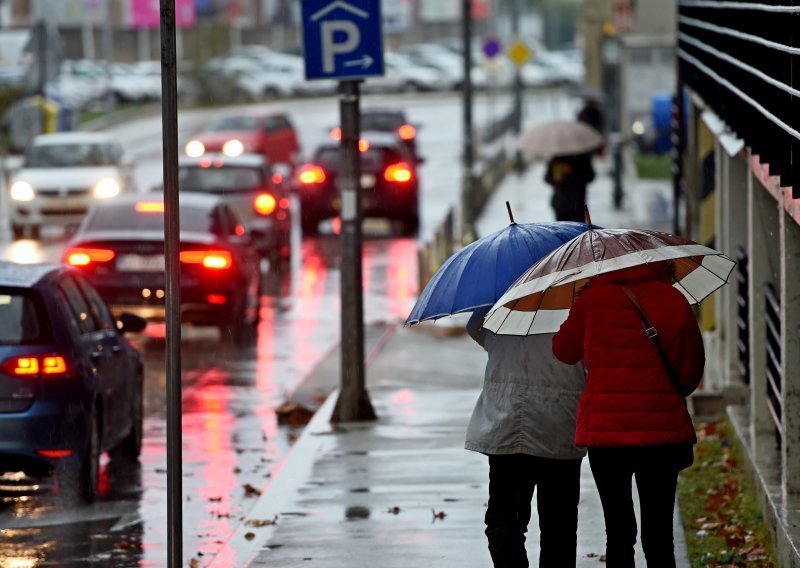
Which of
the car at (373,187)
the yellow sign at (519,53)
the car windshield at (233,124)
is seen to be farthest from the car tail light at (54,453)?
the car windshield at (233,124)

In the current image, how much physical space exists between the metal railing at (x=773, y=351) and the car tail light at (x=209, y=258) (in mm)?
8768

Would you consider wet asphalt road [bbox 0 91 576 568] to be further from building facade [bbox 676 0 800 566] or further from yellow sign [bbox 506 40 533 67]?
yellow sign [bbox 506 40 533 67]

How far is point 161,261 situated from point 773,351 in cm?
912

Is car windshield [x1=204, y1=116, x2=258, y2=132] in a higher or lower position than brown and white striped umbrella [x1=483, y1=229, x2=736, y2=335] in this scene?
lower

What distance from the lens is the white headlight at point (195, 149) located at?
126ft

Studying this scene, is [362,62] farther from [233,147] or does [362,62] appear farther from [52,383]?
[233,147]

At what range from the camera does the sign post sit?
1326cm

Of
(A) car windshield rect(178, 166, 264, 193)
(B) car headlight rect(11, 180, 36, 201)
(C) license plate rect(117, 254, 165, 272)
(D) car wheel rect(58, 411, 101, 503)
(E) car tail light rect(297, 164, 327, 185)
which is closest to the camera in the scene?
(D) car wheel rect(58, 411, 101, 503)

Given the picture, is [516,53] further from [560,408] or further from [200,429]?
[560,408]

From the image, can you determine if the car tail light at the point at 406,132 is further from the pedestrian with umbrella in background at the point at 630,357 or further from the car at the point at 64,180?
the pedestrian with umbrella in background at the point at 630,357

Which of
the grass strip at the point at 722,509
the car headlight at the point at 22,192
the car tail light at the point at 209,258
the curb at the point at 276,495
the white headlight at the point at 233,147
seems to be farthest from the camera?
the white headlight at the point at 233,147

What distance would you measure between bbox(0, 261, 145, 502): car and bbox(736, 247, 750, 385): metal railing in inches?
162

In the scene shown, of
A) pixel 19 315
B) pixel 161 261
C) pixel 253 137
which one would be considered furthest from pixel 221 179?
pixel 253 137

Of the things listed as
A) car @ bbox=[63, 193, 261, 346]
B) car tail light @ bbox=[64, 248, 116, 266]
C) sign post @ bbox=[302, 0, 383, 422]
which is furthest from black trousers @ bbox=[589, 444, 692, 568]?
car tail light @ bbox=[64, 248, 116, 266]
